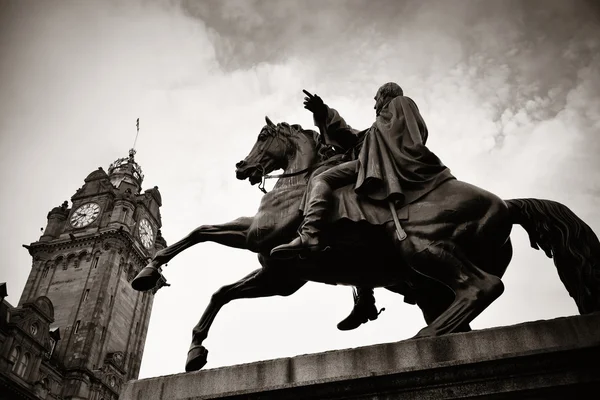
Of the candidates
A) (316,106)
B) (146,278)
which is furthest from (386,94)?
(146,278)

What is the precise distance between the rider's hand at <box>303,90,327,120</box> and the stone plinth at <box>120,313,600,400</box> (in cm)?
359

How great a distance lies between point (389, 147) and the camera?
6703 mm

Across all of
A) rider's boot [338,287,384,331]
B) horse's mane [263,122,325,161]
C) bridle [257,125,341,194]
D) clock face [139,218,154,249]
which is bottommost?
rider's boot [338,287,384,331]

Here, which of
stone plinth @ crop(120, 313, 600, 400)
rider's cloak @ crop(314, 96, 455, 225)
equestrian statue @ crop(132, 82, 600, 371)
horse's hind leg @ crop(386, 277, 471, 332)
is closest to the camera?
stone plinth @ crop(120, 313, 600, 400)

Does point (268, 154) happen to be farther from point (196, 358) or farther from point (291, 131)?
point (196, 358)

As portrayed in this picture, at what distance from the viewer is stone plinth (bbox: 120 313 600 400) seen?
167 inches

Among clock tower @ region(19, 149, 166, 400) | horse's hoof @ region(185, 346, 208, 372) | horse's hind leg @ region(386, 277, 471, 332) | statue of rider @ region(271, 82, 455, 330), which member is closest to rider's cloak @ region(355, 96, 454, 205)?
statue of rider @ region(271, 82, 455, 330)

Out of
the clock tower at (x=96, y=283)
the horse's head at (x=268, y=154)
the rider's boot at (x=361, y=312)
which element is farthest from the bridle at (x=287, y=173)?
the clock tower at (x=96, y=283)

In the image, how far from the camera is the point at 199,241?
727 centimetres

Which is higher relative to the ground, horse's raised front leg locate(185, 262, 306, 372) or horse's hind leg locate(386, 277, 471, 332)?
horse's raised front leg locate(185, 262, 306, 372)

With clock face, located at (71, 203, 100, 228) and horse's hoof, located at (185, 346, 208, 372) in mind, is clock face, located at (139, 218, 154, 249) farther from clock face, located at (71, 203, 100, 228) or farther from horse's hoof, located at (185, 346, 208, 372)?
horse's hoof, located at (185, 346, 208, 372)

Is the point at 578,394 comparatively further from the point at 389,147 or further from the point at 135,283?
the point at 135,283

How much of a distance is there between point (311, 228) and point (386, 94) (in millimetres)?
2717

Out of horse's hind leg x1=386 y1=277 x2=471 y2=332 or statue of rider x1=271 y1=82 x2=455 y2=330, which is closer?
statue of rider x1=271 y1=82 x2=455 y2=330
